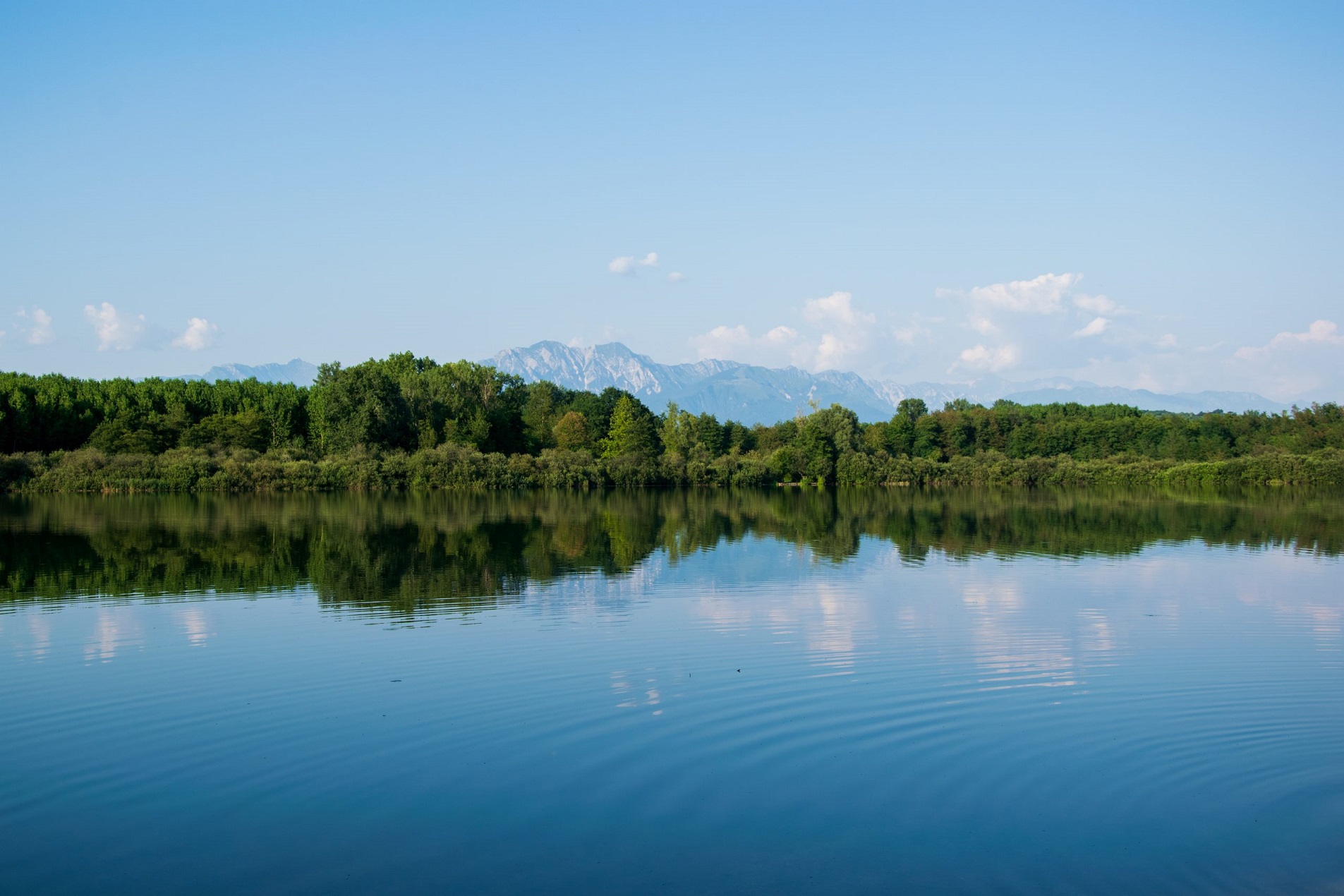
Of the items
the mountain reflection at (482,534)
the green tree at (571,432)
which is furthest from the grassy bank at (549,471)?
the mountain reflection at (482,534)

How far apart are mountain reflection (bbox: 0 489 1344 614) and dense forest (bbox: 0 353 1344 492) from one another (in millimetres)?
9170

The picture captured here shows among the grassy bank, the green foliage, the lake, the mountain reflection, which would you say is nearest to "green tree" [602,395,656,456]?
the green foliage

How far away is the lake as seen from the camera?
6664 mm

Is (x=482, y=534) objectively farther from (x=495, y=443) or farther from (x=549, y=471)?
(x=495, y=443)

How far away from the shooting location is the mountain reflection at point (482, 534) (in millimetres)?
20344

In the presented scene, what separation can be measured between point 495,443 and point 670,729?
67923 mm

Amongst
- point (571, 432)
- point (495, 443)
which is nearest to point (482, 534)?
point (495, 443)

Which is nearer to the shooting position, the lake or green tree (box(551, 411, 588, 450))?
the lake

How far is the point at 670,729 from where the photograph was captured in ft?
31.6

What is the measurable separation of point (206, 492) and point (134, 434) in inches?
396

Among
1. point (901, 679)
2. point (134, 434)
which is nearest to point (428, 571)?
point (901, 679)

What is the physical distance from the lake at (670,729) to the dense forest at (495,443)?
4498 centimetres

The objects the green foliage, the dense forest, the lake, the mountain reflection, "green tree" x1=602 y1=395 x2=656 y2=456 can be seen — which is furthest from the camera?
"green tree" x1=602 y1=395 x2=656 y2=456

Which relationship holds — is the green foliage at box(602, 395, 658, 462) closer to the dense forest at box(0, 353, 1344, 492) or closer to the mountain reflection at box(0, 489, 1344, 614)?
the dense forest at box(0, 353, 1344, 492)
